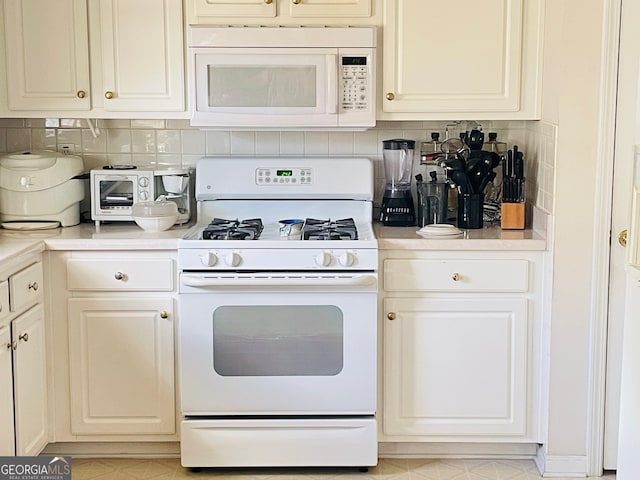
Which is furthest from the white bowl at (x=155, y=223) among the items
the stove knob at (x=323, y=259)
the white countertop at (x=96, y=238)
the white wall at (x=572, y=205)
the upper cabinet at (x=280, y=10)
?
the white wall at (x=572, y=205)

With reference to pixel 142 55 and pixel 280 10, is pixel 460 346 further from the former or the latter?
pixel 142 55

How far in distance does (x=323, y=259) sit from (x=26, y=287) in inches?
40.4

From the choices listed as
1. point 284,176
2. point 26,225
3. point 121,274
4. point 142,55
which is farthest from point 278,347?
point 142,55

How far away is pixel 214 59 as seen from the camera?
365 cm

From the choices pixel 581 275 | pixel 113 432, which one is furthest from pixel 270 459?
pixel 581 275

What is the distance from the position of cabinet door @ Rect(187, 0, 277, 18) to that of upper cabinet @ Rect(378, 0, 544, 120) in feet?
1.45

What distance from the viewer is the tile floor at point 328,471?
3.62 m

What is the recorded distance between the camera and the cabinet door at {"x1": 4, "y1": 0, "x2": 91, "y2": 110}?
370cm

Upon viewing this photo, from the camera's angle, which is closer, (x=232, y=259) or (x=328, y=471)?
(x=232, y=259)

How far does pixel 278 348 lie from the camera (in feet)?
11.7

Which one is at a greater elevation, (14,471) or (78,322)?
(78,322)

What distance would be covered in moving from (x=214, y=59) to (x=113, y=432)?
1.44 m

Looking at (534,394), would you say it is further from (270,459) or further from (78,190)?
(78,190)

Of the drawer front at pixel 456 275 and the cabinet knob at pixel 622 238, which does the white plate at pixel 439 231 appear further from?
the cabinet knob at pixel 622 238
